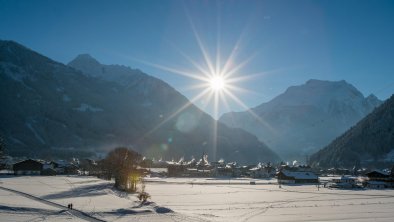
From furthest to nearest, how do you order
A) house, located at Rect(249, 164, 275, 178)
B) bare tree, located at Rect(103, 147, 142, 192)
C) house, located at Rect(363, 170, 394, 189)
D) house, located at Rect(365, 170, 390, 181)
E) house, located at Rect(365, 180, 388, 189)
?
house, located at Rect(249, 164, 275, 178), house, located at Rect(365, 170, 390, 181), house, located at Rect(363, 170, 394, 189), house, located at Rect(365, 180, 388, 189), bare tree, located at Rect(103, 147, 142, 192)

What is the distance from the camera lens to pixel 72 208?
41.1 metres

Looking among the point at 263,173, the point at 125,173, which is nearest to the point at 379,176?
the point at 263,173

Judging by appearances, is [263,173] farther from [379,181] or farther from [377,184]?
[377,184]

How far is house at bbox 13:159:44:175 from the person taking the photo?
129000mm

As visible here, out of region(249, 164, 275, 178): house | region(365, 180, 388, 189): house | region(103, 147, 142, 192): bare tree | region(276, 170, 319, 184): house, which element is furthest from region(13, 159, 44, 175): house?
region(365, 180, 388, 189): house

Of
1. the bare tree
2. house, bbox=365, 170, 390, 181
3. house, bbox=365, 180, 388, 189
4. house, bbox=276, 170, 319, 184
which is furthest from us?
house, bbox=276, 170, 319, 184

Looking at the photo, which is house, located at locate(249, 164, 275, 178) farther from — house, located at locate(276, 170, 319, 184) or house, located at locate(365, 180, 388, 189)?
house, located at locate(365, 180, 388, 189)

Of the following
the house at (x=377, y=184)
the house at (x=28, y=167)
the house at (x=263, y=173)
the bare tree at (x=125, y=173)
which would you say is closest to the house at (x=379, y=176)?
the house at (x=377, y=184)

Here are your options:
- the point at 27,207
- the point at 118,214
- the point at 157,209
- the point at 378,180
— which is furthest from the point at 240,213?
the point at 378,180

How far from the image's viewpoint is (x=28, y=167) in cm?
13225

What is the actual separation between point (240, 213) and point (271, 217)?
4.03 m

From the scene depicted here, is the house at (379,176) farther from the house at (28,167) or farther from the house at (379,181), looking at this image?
the house at (28,167)

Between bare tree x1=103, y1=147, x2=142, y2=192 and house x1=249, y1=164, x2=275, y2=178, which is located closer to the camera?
bare tree x1=103, y1=147, x2=142, y2=192

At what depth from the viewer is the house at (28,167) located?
5079 inches
